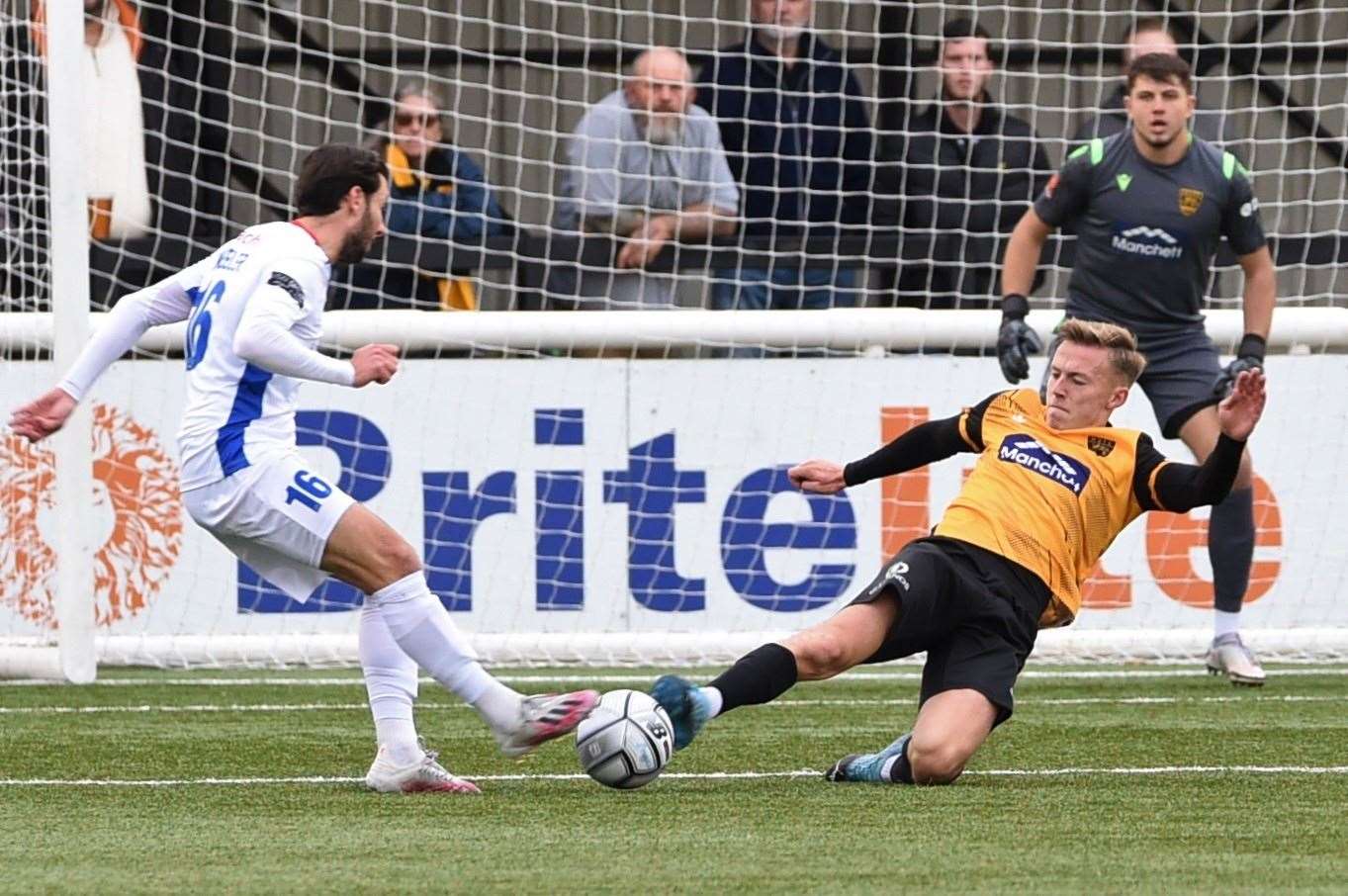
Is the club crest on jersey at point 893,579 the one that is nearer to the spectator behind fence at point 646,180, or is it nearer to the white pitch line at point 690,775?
the white pitch line at point 690,775

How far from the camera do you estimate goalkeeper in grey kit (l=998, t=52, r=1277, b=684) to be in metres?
8.04

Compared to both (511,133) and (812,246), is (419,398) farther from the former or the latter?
(511,133)

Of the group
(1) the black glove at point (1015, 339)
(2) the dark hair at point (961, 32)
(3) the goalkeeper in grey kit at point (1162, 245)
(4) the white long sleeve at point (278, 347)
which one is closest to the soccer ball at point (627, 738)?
(4) the white long sleeve at point (278, 347)

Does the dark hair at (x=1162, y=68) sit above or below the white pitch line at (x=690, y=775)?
above

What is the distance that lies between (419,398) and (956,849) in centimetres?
543

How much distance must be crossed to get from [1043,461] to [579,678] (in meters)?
3.36

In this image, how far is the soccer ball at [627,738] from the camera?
5172mm

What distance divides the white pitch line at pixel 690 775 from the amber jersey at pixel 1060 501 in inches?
15.6

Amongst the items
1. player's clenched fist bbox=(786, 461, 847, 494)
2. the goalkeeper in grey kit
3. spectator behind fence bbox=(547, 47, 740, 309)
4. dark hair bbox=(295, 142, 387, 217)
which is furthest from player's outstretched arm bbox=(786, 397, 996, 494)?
spectator behind fence bbox=(547, 47, 740, 309)

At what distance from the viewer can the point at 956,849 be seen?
4.39 meters

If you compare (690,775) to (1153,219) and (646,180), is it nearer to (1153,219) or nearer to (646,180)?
(1153,219)

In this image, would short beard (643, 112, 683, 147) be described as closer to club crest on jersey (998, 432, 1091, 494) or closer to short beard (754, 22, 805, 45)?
short beard (754, 22, 805, 45)

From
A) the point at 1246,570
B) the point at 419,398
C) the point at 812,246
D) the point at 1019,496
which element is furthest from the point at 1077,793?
the point at 812,246

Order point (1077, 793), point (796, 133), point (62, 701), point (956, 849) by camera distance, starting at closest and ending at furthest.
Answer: point (956, 849) → point (1077, 793) → point (62, 701) → point (796, 133)
